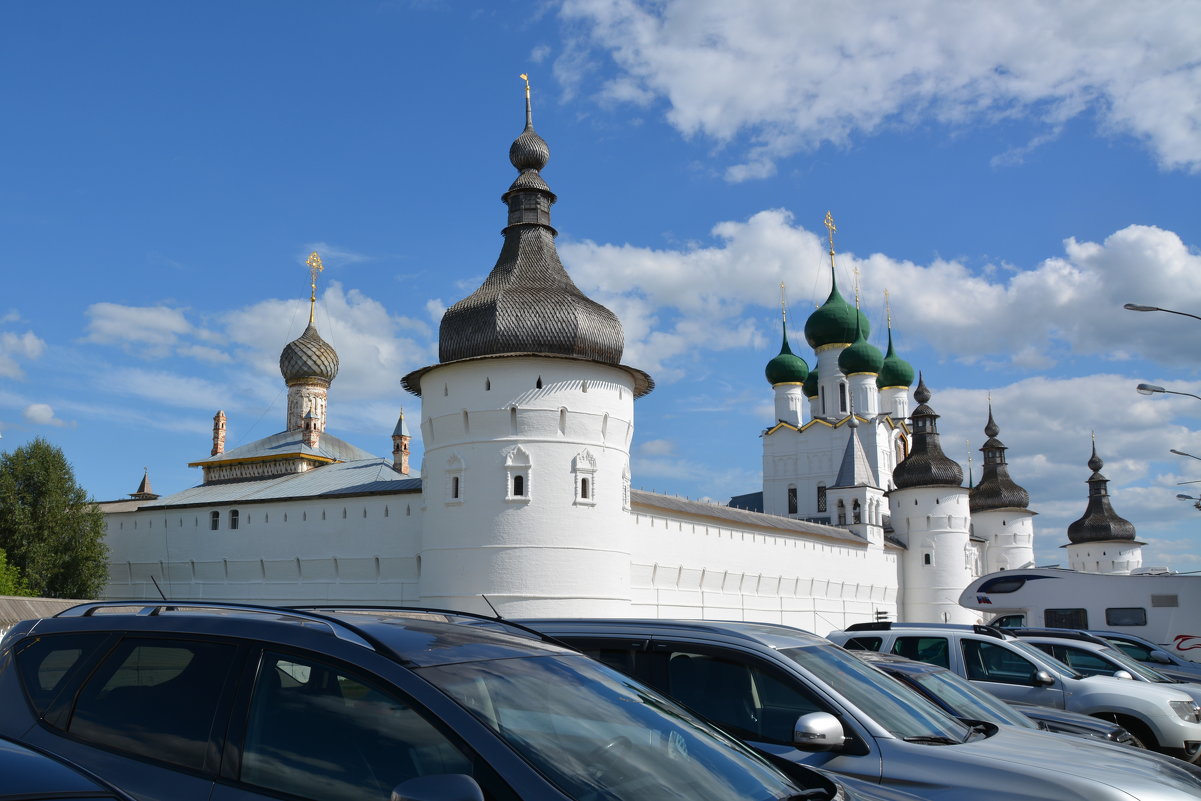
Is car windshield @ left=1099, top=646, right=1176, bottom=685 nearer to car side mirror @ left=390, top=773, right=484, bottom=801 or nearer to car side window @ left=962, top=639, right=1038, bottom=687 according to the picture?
car side window @ left=962, top=639, right=1038, bottom=687

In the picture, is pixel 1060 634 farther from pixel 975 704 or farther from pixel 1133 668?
pixel 975 704

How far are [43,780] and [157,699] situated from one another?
1.05 metres

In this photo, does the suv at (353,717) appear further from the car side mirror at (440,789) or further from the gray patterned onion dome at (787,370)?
the gray patterned onion dome at (787,370)

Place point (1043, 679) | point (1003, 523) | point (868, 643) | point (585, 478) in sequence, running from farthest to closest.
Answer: point (1003, 523)
point (585, 478)
point (868, 643)
point (1043, 679)

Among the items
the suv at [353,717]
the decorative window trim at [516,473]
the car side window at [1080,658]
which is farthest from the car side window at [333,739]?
the decorative window trim at [516,473]

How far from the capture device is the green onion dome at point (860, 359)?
188 feet

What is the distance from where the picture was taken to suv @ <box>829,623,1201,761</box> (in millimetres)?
9133

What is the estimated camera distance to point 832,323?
192 feet

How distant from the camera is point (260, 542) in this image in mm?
34188

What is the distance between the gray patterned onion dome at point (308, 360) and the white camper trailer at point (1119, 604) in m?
28.8

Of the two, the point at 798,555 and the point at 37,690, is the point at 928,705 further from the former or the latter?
the point at 798,555

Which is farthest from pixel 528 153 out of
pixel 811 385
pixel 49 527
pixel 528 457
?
pixel 811 385

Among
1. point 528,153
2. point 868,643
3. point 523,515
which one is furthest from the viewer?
point 528,153

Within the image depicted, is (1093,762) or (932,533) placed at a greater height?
(932,533)
